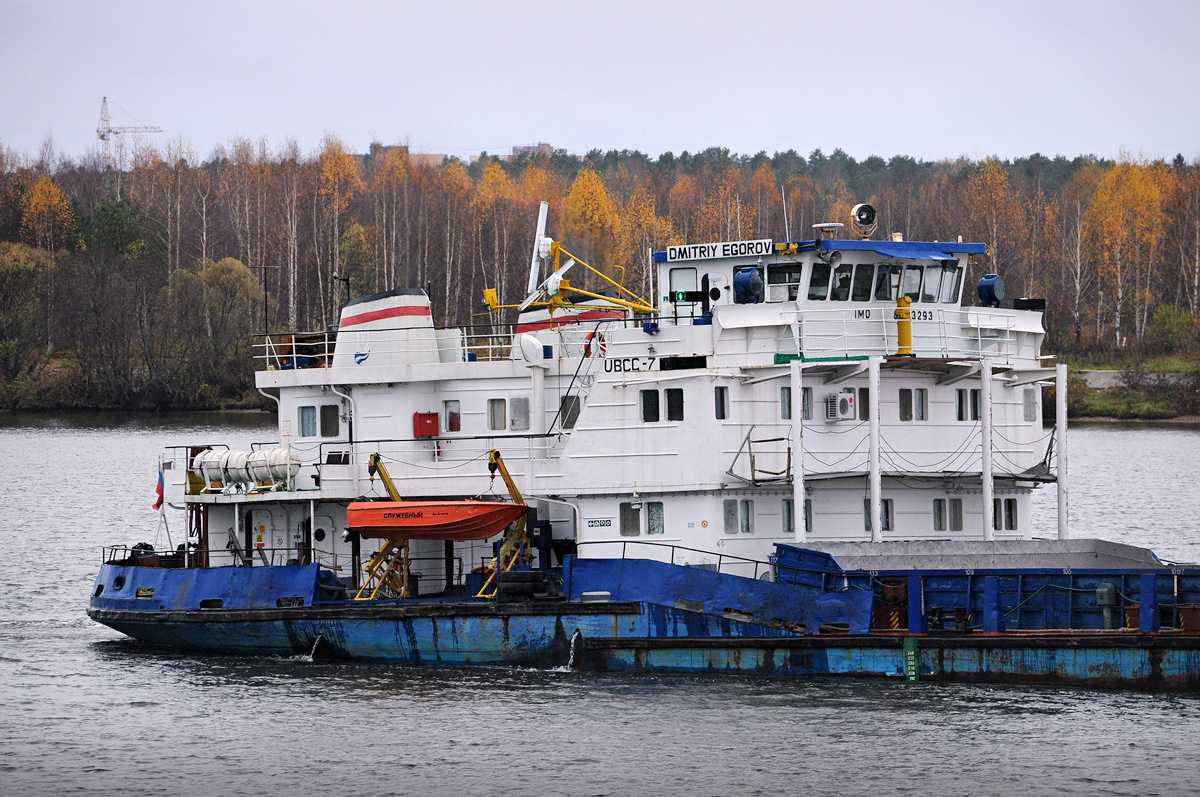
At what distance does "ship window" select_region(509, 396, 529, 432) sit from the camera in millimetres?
23688

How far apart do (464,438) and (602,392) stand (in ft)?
9.77

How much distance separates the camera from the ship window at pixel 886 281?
75.0ft

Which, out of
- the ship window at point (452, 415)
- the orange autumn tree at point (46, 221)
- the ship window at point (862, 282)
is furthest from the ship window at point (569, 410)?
the orange autumn tree at point (46, 221)

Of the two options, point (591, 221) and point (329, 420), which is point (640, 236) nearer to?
point (591, 221)

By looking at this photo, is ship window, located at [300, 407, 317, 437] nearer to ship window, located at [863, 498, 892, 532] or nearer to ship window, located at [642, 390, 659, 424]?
ship window, located at [642, 390, 659, 424]

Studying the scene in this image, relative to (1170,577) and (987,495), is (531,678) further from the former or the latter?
(1170,577)

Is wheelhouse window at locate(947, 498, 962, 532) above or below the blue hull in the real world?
above

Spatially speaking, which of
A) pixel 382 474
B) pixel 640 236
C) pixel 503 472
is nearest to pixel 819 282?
pixel 503 472

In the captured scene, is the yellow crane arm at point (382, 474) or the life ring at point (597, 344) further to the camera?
the life ring at point (597, 344)

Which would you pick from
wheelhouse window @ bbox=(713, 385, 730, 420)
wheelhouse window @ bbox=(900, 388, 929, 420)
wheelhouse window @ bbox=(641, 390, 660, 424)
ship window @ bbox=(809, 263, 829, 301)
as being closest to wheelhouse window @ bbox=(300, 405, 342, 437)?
wheelhouse window @ bbox=(641, 390, 660, 424)

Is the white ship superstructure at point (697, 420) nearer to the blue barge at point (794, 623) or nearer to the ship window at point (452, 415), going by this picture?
the ship window at point (452, 415)

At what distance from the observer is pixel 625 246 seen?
67.6m

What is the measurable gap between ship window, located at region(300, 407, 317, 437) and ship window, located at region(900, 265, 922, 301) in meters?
10.6

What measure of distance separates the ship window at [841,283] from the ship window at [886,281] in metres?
0.51
